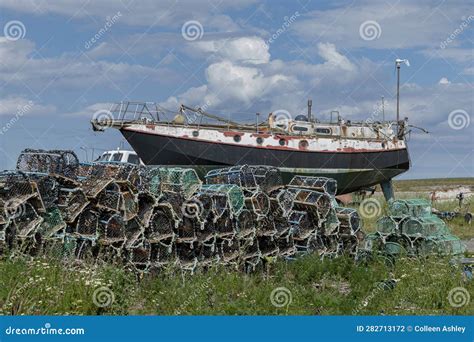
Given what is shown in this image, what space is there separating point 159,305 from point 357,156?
2061 cm

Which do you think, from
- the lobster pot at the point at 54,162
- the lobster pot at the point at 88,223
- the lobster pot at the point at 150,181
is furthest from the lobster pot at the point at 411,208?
the lobster pot at the point at 54,162

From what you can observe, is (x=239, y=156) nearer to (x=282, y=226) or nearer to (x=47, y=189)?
(x=282, y=226)

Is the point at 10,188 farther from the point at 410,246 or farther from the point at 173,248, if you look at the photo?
the point at 410,246

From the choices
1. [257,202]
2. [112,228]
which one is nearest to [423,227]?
[257,202]

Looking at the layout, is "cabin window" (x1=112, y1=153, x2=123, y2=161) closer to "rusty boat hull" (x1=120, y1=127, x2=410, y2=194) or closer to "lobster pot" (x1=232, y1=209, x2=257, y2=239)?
"rusty boat hull" (x1=120, y1=127, x2=410, y2=194)

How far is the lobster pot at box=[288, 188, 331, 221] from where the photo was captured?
1206 cm

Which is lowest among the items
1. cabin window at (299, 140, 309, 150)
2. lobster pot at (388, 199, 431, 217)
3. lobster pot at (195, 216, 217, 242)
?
lobster pot at (195, 216, 217, 242)

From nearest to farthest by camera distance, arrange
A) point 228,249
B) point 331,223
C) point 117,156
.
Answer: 1. point 228,249
2. point 331,223
3. point 117,156

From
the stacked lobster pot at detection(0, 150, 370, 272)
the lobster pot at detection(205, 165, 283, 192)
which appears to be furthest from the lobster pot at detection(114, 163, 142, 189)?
the lobster pot at detection(205, 165, 283, 192)

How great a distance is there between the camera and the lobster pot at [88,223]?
955 centimetres

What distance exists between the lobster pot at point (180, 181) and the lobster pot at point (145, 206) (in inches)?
16.9

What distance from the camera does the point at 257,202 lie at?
11289mm

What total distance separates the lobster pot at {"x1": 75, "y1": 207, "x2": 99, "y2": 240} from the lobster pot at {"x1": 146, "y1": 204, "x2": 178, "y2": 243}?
76 centimetres

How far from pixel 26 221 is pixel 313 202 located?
515cm
